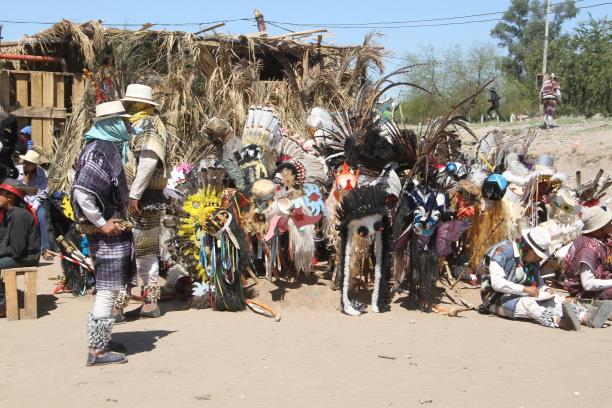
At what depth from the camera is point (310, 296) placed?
747cm

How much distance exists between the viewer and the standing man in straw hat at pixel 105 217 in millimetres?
5215

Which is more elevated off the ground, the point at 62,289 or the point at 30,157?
the point at 30,157

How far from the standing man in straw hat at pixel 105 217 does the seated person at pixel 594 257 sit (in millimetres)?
4570

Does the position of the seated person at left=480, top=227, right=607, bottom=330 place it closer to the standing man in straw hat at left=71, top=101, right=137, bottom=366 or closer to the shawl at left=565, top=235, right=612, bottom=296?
the shawl at left=565, top=235, right=612, bottom=296

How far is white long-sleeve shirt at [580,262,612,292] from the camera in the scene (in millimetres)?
7301

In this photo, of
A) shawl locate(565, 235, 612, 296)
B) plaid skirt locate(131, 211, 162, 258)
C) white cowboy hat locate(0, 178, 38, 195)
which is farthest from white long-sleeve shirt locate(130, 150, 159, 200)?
shawl locate(565, 235, 612, 296)

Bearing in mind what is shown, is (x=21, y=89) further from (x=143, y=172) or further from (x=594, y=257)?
(x=594, y=257)

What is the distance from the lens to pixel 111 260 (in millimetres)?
5375

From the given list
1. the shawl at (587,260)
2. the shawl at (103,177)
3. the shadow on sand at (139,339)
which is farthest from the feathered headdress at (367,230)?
the shawl at (103,177)

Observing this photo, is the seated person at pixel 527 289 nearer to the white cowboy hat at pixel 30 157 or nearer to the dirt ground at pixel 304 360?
the dirt ground at pixel 304 360

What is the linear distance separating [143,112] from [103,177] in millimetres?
1438

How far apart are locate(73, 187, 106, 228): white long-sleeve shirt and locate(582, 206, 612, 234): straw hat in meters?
4.89

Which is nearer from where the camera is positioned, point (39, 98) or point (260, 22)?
point (39, 98)

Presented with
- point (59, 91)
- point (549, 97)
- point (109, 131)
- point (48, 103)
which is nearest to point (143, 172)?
point (109, 131)
